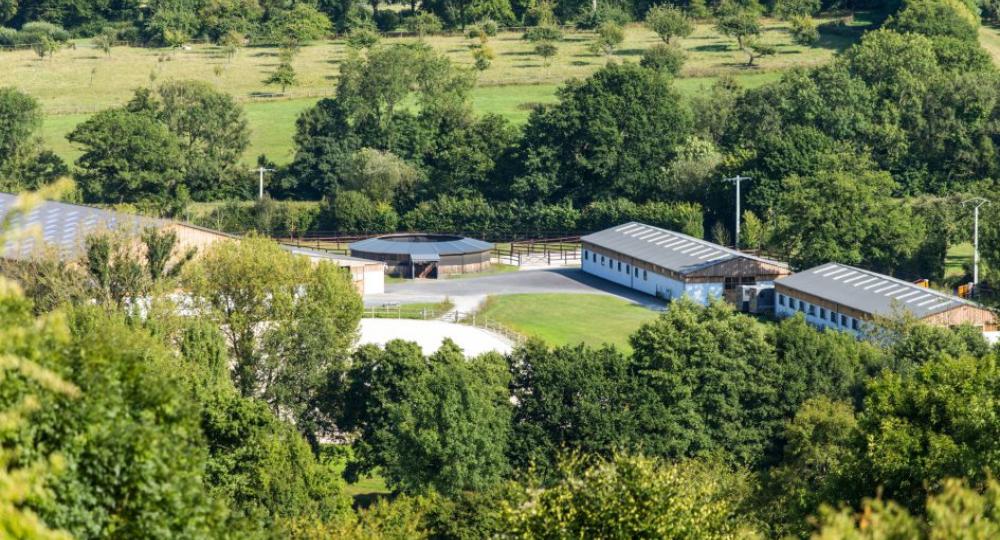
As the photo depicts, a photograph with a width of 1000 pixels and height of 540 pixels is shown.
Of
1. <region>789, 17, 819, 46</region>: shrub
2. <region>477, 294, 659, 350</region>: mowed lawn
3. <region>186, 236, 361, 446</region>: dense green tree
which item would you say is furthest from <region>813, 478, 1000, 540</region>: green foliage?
<region>789, 17, 819, 46</region>: shrub

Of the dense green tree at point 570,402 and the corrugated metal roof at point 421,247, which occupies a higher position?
the dense green tree at point 570,402

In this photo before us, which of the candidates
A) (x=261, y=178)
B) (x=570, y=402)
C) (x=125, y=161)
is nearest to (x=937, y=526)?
(x=570, y=402)

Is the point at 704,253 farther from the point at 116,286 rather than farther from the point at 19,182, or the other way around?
the point at 19,182

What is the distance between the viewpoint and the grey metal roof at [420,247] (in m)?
98.7

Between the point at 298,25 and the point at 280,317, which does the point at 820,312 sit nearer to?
the point at 280,317

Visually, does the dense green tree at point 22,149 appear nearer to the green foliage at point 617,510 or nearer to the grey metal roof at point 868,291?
the grey metal roof at point 868,291

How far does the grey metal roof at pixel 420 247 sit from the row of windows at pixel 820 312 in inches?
842

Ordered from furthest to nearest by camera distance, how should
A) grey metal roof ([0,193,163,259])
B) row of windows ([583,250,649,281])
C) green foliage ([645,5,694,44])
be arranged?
green foliage ([645,5,694,44]) < row of windows ([583,250,649,281]) < grey metal roof ([0,193,163,259])

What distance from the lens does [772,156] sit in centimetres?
10662

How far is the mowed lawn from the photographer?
8075 centimetres

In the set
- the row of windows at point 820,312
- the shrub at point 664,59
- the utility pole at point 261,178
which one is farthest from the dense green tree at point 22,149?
the row of windows at point 820,312

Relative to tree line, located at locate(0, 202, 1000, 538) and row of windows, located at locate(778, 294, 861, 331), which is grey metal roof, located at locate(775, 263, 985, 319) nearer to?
row of windows, located at locate(778, 294, 861, 331)

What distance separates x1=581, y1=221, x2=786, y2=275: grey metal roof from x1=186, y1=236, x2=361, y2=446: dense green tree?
25754 mm

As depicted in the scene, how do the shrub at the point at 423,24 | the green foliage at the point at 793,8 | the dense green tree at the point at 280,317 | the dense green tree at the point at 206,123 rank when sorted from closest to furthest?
the dense green tree at the point at 280,317, the dense green tree at the point at 206,123, the green foliage at the point at 793,8, the shrub at the point at 423,24
